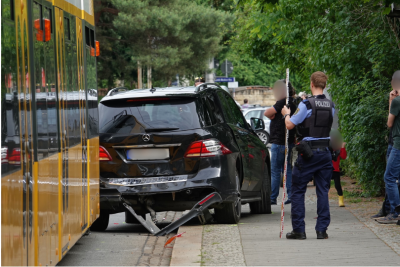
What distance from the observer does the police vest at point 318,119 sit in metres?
7.61

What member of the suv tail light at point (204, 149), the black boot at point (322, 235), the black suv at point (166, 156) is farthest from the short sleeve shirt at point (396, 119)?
the suv tail light at point (204, 149)

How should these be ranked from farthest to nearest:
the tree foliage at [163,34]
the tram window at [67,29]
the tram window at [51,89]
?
the tree foliage at [163,34], the tram window at [67,29], the tram window at [51,89]

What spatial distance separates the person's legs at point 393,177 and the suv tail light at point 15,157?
5534 mm

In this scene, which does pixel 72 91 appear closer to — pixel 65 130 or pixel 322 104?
pixel 65 130

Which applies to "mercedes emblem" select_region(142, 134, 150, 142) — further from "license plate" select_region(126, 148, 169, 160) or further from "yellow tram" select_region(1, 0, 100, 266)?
"yellow tram" select_region(1, 0, 100, 266)

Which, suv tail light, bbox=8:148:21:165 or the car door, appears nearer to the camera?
suv tail light, bbox=8:148:21:165

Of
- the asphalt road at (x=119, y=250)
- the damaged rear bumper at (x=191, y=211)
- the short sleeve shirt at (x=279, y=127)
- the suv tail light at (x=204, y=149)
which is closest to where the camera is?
the asphalt road at (x=119, y=250)

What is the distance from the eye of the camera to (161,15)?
1232 inches

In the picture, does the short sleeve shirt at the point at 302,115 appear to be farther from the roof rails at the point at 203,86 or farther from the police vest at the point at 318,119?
the roof rails at the point at 203,86

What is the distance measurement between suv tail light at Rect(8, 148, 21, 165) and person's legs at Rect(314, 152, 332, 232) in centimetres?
405

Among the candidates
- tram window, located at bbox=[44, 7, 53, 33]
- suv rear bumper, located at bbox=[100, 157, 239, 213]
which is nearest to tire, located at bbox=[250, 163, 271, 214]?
suv rear bumper, located at bbox=[100, 157, 239, 213]

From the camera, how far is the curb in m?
6.52

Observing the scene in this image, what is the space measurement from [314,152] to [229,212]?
64.4 inches

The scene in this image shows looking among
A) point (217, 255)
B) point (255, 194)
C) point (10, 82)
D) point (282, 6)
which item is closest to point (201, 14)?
point (282, 6)
